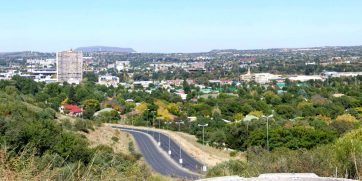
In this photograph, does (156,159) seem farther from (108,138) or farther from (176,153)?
(108,138)

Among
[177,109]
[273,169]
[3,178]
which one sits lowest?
[177,109]

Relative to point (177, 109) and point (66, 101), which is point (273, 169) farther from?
point (66, 101)

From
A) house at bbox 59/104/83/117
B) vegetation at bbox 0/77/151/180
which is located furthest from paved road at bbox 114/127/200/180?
house at bbox 59/104/83/117

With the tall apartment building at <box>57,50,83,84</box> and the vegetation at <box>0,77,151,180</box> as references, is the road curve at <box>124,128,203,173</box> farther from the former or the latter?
the tall apartment building at <box>57,50,83,84</box>

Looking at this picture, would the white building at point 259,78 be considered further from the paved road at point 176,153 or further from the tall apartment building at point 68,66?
the paved road at point 176,153

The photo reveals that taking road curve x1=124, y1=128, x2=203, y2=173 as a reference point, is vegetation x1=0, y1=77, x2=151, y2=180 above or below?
above

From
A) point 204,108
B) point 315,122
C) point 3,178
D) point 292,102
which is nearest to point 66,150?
point 3,178

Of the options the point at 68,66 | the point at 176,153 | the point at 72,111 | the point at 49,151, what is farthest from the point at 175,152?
the point at 68,66
